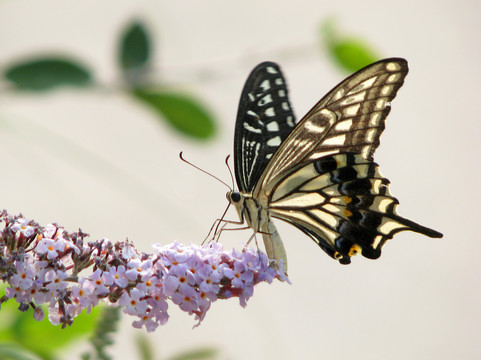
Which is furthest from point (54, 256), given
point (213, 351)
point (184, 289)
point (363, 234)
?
point (363, 234)

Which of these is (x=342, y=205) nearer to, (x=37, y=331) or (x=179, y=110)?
(x=179, y=110)

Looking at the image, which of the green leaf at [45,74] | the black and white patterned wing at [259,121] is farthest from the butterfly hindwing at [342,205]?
the green leaf at [45,74]

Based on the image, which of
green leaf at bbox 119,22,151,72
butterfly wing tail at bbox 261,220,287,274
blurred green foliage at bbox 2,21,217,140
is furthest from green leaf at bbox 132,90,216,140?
butterfly wing tail at bbox 261,220,287,274

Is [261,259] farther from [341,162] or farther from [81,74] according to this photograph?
[81,74]

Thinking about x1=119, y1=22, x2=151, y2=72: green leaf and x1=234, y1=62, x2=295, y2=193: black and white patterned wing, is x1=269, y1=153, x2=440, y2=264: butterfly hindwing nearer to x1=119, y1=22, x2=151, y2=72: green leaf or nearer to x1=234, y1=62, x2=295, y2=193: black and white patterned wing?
x1=234, y1=62, x2=295, y2=193: black and white patterned wing

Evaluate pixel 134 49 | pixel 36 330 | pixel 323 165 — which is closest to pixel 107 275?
pixel 36 330

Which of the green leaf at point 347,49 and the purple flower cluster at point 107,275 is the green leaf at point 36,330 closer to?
the purple flower cluster at point 107,275

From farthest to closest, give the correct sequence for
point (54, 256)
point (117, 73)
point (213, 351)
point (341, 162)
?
point (117, 73) → point (341, 162) → point (213, 351) → point (54, 256)
